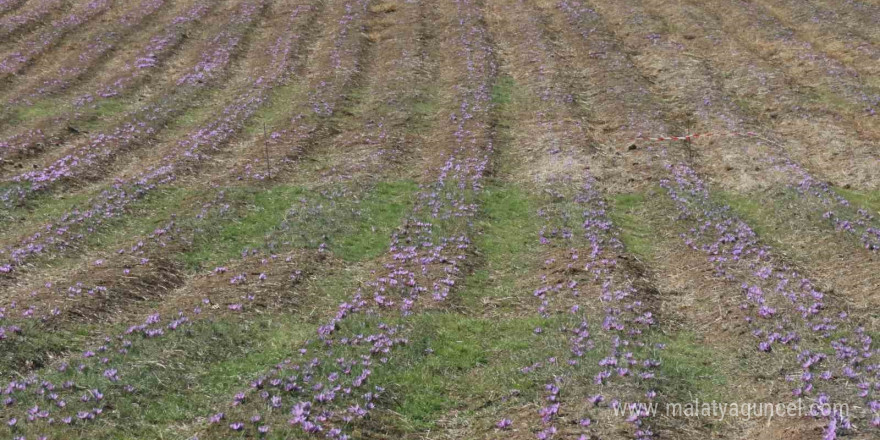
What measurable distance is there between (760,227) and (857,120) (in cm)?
1082

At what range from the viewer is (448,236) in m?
16.5

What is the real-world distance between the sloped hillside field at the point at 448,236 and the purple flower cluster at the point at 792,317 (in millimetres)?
60

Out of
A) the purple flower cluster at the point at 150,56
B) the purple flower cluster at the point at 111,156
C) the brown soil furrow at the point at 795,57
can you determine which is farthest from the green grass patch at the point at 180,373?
the brown soil furrow at the point at 795,57

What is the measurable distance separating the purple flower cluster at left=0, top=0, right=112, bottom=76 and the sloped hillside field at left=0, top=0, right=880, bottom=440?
379mm

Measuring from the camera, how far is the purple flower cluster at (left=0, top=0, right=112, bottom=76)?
3269 cm

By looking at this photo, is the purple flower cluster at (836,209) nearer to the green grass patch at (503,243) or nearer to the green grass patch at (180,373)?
the green grass patch at (503,243)

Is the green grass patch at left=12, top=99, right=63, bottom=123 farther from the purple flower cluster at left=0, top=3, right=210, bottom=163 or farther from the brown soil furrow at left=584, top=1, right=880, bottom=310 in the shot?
the brown soil furrow at left=584, top=1, right=880, bottom=310

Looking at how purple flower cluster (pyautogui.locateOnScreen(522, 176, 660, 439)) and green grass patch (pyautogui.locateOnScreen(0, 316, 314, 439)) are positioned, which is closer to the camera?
green grass patch (pyautogui.locateOnScreen(0, 316, 314, 439))

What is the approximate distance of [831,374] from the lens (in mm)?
10031

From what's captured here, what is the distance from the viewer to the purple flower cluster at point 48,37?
32688 millimetres

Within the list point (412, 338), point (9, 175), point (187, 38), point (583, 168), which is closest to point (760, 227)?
point (583, 168)

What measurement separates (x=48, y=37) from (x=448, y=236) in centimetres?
3067

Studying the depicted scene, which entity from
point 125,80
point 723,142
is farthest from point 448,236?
point 125,80

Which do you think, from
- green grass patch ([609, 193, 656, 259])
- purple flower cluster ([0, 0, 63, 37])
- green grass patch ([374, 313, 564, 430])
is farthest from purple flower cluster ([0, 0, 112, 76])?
green grass patch ([374, 313, 564, 430])
